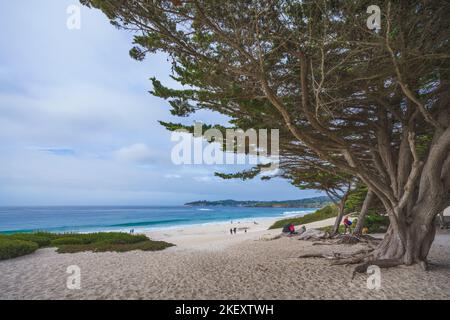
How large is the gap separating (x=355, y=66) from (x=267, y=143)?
11.4 feet

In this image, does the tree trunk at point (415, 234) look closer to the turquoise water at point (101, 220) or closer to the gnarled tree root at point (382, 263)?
the gnarled tree root at point (382, 263)

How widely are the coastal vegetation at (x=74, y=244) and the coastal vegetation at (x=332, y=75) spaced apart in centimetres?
669

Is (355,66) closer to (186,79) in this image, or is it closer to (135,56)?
(186,79)

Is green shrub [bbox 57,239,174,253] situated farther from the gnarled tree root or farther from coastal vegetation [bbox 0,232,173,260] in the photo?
the gnarled tree root

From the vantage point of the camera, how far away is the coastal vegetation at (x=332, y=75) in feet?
17.6

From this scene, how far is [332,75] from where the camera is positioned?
6672 millimetres

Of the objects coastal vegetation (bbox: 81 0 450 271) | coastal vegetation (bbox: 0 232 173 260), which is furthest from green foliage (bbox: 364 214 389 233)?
coastal vegetation (bbox: 0 232 173 260)

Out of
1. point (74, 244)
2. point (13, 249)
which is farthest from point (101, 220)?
point (13, 249)

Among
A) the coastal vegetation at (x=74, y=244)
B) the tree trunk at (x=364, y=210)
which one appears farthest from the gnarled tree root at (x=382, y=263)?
the coastal vegetation at (x=74, y=244)

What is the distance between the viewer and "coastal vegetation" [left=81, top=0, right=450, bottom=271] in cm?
536

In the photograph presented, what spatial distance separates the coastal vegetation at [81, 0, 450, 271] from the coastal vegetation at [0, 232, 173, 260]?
6689 millimetres

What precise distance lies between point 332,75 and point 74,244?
1323 cm
